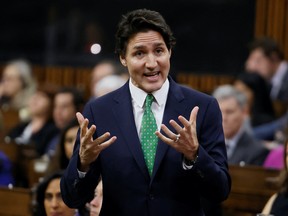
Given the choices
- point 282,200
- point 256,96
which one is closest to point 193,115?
point 282,200

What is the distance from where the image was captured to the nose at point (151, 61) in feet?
9.74

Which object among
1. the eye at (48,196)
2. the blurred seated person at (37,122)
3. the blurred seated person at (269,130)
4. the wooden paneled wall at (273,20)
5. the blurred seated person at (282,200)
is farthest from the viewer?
the wooden paneled wall at (273,20)

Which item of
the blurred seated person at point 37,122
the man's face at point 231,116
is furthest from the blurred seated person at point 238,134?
the blurred seated person at point 37,122

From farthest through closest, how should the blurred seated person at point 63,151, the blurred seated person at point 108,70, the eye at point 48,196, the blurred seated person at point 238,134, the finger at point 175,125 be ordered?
the blurred seated person at point 108,70
the blurred seated person at point 238,134
the blurred seated person at point 63,151
the eye at point 48,196
the finger at point 175,125

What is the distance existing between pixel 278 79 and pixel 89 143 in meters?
4.85

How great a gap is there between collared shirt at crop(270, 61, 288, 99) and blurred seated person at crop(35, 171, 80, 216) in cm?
357

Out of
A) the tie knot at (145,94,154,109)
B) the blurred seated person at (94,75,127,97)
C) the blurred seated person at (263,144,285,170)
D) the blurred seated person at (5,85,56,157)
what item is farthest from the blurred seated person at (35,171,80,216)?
the blurred seated person at (5,85,56,157)

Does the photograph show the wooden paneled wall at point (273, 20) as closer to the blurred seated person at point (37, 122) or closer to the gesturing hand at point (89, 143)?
the blurred seated person at point (37, 122)

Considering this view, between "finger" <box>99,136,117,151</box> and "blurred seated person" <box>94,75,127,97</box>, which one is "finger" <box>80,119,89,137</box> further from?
"blurred seated person" <box>94,75,127,97</box>

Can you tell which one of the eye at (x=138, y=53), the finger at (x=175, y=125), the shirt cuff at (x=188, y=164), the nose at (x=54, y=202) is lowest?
the nose at (x=54, y=202)

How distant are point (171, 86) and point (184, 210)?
0.43 m

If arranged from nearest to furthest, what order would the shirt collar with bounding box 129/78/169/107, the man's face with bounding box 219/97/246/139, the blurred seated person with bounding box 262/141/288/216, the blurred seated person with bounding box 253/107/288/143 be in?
the shirt collar with bounding box 129/78/169/107
the blurred seated person with bounding box 262/141/288/216
the man's face with bounding box 219/97/246/139
the blurred seated person with bounding box 253/107/288/143

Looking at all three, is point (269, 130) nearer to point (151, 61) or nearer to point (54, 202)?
point (54, 202)

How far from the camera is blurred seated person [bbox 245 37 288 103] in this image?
750 centimetres
